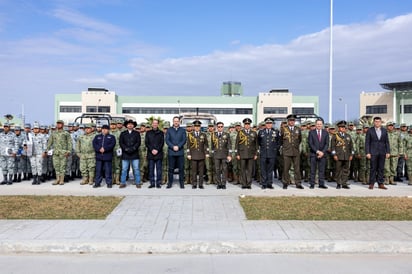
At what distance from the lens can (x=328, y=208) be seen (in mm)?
8570

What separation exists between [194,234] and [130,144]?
5622 millimetres

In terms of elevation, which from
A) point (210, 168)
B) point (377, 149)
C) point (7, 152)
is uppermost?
point (377, 149)

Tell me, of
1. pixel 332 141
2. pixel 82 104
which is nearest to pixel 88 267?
pixel 332 141

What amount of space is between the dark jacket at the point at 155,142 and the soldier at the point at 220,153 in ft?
4.95

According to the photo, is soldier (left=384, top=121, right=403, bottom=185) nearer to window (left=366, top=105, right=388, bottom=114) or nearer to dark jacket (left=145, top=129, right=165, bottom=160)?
dark jacket (left=145, top=129, right=165, bottom=160)

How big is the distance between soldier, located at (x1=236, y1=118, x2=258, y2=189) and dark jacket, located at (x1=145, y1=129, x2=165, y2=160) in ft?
7.18

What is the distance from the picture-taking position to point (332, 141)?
484 inches

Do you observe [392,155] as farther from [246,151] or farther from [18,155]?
[18,155]

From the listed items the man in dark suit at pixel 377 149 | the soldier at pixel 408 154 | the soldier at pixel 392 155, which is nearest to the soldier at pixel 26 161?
the man in dark suit at pixel 377 149

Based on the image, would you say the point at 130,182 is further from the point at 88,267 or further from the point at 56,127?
the point at 88,267

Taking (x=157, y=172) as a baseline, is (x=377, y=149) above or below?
above

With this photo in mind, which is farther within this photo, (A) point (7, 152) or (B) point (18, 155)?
(B) point (18, 155)

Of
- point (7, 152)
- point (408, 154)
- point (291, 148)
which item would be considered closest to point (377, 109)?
point (408, 154)

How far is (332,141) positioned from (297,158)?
1322 millimetres
